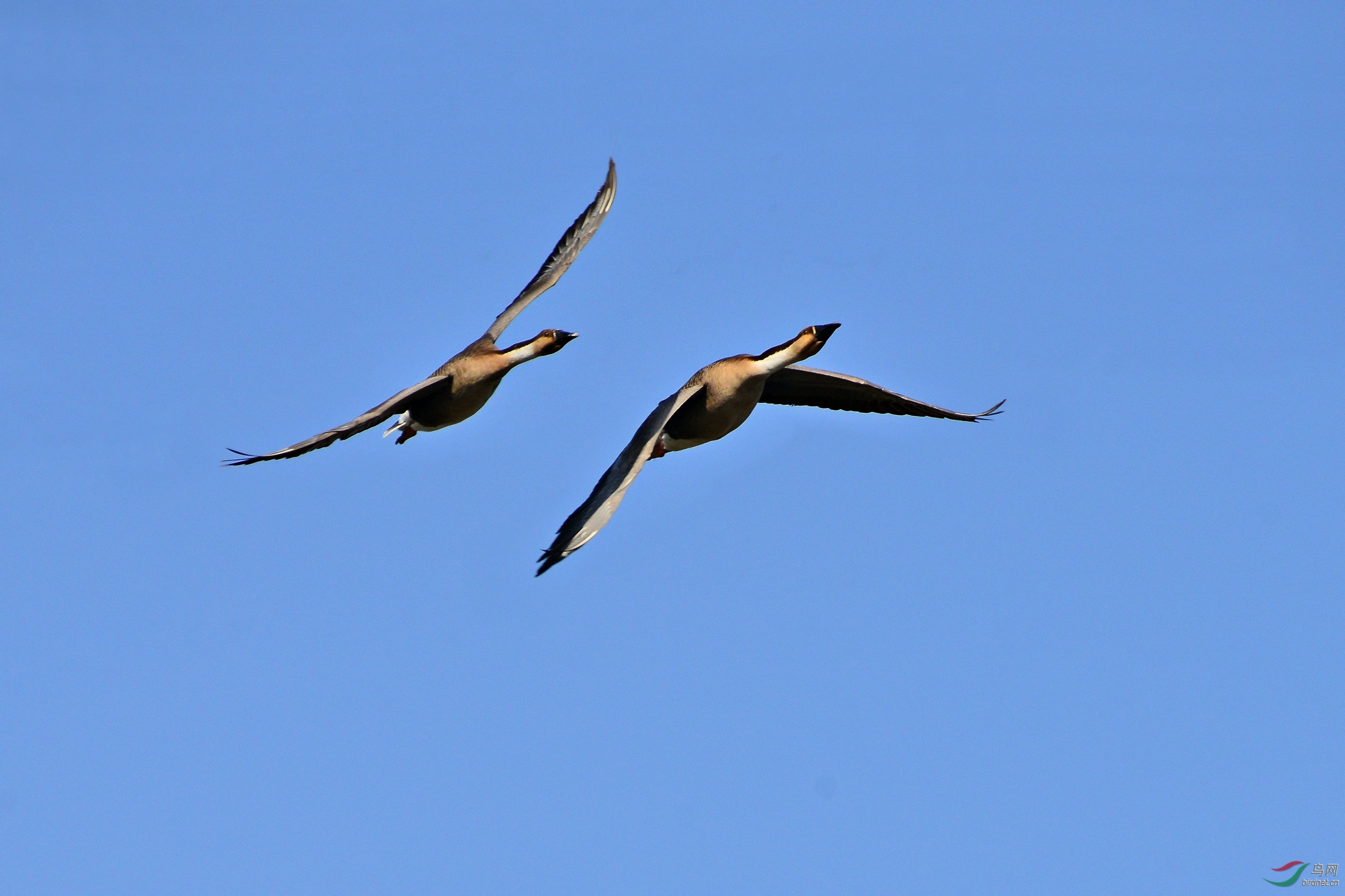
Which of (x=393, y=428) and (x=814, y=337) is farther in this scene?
(x=393, y=428)

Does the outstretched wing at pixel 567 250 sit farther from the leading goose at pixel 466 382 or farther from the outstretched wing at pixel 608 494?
the outstretched wing at pixel 608 494

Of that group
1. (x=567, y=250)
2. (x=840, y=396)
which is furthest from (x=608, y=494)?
(x=567, y=250)

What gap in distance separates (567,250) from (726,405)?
5.53 m

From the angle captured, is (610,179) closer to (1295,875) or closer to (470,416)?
(470,416)

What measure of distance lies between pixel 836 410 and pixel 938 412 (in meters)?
1.35

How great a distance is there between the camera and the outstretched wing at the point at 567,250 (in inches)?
853

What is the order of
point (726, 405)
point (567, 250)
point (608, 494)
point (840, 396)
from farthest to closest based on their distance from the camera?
point (567, 250) → point (840, 396) → point (726, 405) → point (608, 494)

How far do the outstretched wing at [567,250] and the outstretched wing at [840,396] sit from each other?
12.4 feet

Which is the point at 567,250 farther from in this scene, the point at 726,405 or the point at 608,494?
the point at 608,494

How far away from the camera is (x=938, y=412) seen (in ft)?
66.5

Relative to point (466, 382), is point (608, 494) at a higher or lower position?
lower

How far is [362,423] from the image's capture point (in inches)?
682

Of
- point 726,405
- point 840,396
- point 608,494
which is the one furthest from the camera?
point 840,396

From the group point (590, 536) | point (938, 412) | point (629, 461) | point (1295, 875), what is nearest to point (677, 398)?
point (629, 461)
